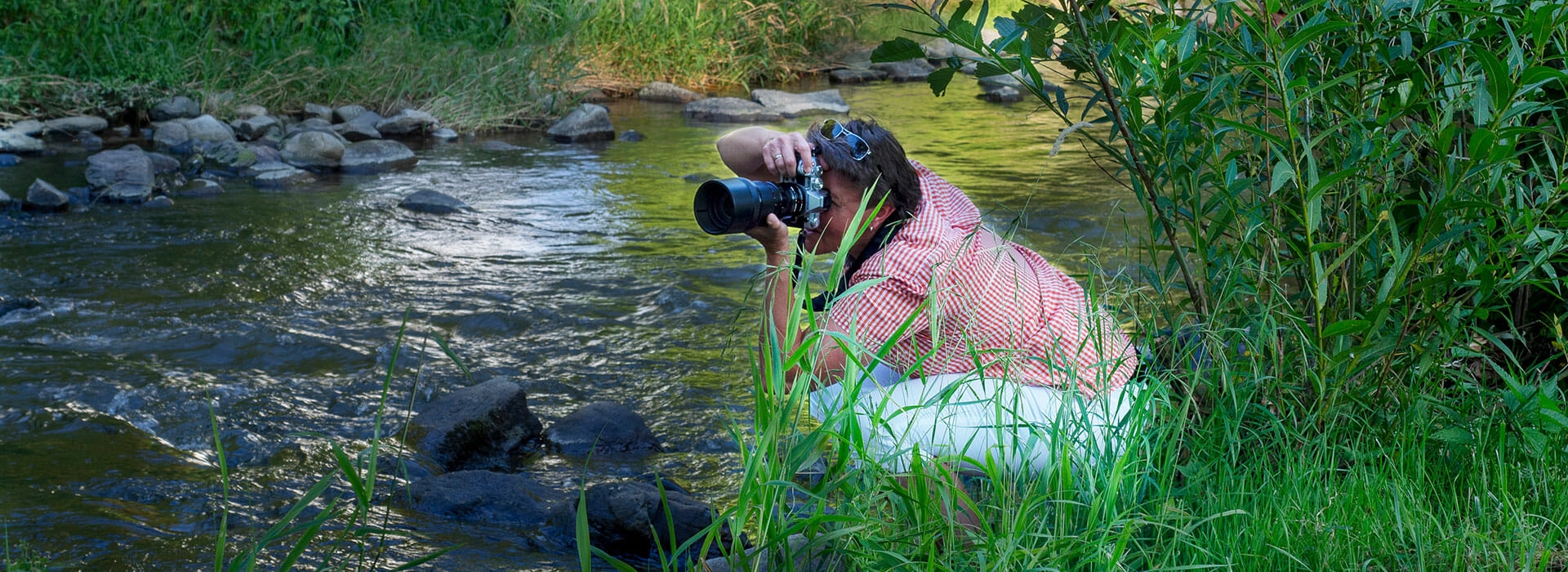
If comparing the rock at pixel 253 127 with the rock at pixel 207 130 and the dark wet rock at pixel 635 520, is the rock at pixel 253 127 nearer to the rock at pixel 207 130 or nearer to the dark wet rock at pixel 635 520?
the rock at pixel 207 130

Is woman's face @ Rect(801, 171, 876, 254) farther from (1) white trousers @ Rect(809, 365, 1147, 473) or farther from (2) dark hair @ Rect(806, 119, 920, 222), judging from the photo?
(1) white trousers @ Rect(809, 365, 1147, 473)

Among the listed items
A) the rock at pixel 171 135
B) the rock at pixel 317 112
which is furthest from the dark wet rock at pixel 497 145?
the rock at pixel 171 135

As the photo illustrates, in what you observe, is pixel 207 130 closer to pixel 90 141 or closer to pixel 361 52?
pixel 90 141

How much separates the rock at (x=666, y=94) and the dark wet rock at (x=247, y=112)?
4074 millimetres

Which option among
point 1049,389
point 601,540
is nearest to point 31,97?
point 601,540

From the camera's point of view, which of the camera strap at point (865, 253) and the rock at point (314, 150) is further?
the rock at point (314, 150)

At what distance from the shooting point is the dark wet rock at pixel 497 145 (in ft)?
32.1

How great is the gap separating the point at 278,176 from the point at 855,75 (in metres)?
8.18

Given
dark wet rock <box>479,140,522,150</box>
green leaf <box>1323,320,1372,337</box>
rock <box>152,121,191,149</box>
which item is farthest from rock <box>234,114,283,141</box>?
green leaf <box>1323,320,1372,337</box>

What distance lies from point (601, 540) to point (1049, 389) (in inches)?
46.6

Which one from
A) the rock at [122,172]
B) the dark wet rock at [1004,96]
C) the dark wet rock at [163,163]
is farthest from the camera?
the dark wet rock at [1004,96]

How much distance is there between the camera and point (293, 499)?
10.8 feet

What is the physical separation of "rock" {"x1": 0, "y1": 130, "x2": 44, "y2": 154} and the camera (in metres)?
7.92

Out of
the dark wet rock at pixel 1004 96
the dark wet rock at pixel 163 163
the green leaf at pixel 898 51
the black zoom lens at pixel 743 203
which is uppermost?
the green leaf at pixel 898 51
